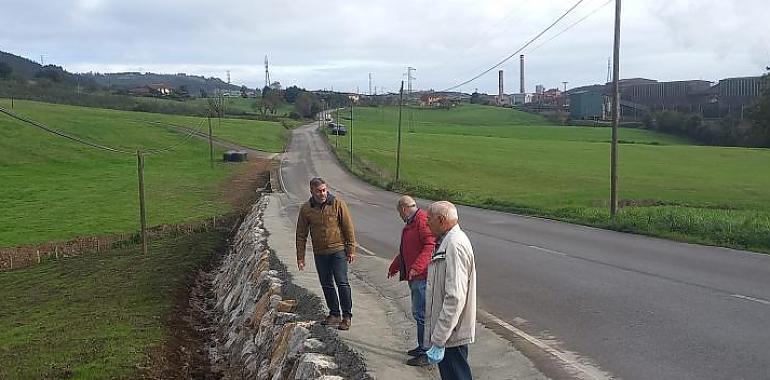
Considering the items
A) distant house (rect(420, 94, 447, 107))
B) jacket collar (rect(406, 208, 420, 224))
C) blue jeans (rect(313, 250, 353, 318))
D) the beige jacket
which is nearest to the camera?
the beige jacket

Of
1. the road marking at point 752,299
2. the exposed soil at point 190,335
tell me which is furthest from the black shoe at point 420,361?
the road marking at point 752,299

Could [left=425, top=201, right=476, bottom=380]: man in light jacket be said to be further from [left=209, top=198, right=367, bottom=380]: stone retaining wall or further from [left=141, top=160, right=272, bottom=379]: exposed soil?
[left=141, top=160, right=272, bottom=379]: exposed soil

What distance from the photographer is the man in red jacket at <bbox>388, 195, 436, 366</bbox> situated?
7.61 m

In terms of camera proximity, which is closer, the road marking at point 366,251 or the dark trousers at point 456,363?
the dark trousers at point 456,363

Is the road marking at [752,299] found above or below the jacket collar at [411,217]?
below

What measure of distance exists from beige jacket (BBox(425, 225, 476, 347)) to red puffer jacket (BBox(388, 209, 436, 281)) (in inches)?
65.2

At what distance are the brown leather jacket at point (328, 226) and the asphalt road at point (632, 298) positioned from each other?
2.71 meters

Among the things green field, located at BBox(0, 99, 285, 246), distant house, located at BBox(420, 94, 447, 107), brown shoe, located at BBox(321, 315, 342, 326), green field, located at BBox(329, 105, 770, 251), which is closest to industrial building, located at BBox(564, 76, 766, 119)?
green field, located at BBox(329, 105, 770, 251)

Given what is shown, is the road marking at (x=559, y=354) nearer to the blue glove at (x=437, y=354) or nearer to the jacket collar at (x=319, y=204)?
the blue glove at (x=437, y=354)

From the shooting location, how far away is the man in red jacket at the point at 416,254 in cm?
761

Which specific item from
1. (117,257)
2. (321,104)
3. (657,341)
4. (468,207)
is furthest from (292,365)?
(321,104)

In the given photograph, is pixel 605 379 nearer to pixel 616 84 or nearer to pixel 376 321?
pixel 376 321

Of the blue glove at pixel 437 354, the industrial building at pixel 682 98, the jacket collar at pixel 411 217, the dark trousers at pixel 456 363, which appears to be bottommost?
the dark trousers at pixel 456 363

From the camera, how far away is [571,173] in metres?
60.3
